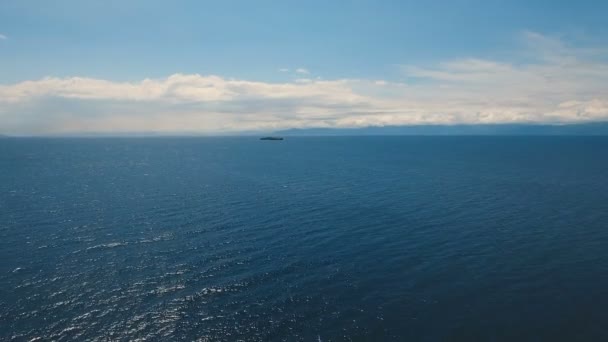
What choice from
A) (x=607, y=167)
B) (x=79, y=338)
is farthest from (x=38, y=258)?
(x=607, y=167)

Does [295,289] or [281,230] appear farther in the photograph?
[281,230]

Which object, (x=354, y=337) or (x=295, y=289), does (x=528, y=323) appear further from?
(x=295, y=289)

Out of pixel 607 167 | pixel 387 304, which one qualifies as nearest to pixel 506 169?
pixel 607 167

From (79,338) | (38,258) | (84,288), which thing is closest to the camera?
(79,338)

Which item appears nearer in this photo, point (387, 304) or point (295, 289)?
point (387, 304)

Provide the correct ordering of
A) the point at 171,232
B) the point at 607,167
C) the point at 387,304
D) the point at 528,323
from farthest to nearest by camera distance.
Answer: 1. the point at 607,167
2. the point at 171,232
3. the point at 387,304
4. the point at 528,323

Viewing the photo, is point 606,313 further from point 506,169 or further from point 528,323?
point 506,169
